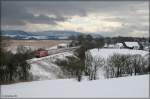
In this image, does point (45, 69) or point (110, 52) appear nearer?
point (45, 69)

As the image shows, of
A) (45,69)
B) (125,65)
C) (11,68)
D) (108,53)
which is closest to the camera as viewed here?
(11,68)

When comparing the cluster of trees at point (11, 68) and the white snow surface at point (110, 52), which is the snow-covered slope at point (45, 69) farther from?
the white snow surface at point (110, 52)

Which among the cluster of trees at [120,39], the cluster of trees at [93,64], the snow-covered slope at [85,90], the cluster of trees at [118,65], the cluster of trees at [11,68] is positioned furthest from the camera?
the cluster of trees at [120,39]

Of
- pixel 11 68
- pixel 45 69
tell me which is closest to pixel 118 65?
pixel 45 69

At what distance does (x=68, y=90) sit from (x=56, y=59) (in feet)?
56.1

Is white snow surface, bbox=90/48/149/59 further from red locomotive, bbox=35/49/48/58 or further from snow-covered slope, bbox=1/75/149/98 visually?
snow-covered slope, bbox=1/75/149/98

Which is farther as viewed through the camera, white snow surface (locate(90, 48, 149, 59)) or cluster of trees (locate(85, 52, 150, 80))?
white snow surface (locate(90, 48, 149, 59))

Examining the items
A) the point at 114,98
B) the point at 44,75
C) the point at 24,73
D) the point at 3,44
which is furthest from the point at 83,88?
the point at 44,75

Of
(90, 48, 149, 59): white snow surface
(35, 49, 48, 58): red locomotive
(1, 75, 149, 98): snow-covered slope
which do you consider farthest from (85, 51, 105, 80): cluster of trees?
(1, 75, 149, 98): snow-covered slope

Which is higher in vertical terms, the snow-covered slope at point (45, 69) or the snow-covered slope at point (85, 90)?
the snow-covered slope at point (85, 90)

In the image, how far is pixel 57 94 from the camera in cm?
1049

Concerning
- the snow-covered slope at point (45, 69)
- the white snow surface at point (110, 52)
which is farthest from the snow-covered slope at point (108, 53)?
the snow-covered slope at point (45, 69)

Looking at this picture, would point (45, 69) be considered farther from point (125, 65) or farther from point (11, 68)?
point (125, 65)

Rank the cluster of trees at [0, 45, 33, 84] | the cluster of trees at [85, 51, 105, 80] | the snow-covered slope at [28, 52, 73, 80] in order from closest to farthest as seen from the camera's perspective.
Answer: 1. the cluster of trees at [0, 45, 33, 84]
2. the snow-covered slope at [28, 52, 73, 80]
3. the cluster of trees at [85, 51, 105, 80]
